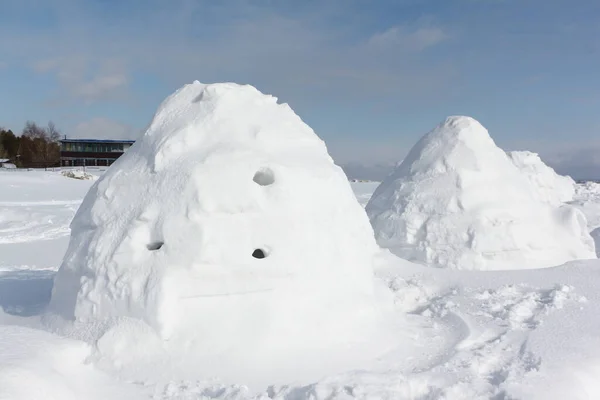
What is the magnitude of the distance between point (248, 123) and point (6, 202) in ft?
55.2

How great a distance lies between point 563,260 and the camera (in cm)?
848

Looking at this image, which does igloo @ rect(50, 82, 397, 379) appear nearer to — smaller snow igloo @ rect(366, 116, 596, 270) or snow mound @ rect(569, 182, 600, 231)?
smaller snow igloo @ rect(366, 116, 596, 270)

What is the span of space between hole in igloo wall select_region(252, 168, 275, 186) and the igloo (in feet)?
0.04

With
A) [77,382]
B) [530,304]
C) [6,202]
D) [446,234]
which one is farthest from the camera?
[6,202]

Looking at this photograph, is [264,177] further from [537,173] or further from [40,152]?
[40,152]

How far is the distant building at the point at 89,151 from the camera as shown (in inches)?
1970

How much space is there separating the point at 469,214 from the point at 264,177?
448 cm

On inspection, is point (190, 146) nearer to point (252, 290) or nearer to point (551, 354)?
point (252, 290)

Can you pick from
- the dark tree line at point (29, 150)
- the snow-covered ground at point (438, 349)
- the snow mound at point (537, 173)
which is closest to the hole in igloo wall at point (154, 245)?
the snow-covered ground at point (438, 349)

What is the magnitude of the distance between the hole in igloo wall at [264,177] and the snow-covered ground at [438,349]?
1814 mm

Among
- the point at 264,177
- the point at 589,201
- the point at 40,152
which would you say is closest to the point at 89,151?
the point at 40,152

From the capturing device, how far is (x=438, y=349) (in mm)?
4652

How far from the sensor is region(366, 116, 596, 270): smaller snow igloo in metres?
8.04

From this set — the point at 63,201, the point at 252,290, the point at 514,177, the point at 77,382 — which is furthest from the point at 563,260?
the point at 63,201
